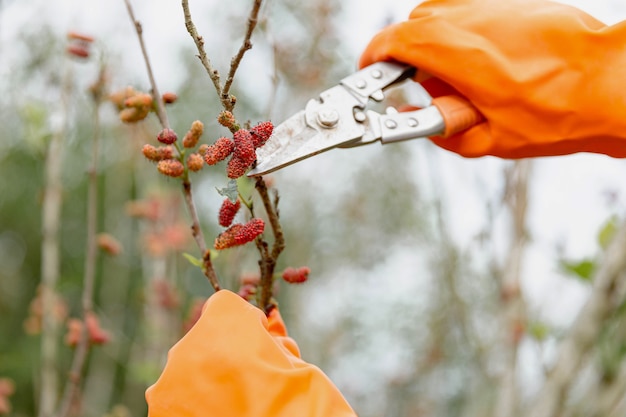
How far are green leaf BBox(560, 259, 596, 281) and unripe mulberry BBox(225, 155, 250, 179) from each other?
1321 millimetres

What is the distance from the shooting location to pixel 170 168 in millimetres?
715

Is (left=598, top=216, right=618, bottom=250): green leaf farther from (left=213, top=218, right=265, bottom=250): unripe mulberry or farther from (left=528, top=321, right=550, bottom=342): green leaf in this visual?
(left=213, top=218, right=265, bottom=250): unripe mulberry

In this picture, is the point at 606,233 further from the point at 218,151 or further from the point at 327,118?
the point at 218,151

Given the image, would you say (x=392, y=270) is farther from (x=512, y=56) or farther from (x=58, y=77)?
A: (x=512, y=56)

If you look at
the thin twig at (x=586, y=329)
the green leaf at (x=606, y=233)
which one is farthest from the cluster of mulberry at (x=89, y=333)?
the green leaf at (x=606, y=233)

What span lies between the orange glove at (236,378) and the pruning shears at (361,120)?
0.16 meters

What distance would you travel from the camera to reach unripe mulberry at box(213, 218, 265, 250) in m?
0.66

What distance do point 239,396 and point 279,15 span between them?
228 centimetres

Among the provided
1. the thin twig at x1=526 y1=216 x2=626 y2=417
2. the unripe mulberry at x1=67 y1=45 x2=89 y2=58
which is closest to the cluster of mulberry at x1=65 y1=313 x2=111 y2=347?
→ the unripe mulberry at x1=67 y1=45 x2=89 y2=58

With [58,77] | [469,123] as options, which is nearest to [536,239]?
[58,77]

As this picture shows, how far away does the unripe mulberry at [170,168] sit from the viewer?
2.34 ft

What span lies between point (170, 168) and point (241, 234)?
0.11 meters

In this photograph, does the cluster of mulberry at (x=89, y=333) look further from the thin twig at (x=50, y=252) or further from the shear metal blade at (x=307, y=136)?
the shear metal blade at (x=307, y=136)

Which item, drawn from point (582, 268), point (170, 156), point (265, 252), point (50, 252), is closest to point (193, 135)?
point (170, 156)
